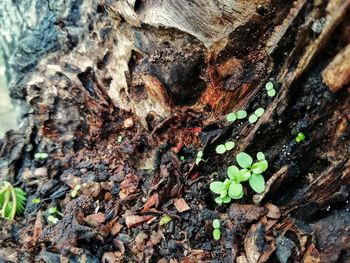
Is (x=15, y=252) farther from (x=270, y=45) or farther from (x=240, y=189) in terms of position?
(x=270, y=45)

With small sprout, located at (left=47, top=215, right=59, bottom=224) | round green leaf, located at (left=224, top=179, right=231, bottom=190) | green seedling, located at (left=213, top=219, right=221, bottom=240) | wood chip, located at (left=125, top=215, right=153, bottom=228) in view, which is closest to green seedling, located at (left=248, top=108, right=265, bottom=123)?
round green leaf, located at (left=224, top=179, right=231, bottom=190)

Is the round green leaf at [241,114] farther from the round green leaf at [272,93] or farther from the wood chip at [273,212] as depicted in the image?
Answer: the wood chip at [273,212]

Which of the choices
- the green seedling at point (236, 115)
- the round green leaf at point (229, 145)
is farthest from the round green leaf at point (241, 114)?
the round green leaf at point (229, 145)

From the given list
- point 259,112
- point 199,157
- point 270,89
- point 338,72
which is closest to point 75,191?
point 199,157

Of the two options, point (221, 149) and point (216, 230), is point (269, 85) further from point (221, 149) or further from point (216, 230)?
point (216, 230)

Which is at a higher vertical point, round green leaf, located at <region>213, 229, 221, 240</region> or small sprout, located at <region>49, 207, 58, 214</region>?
round green leaf, located at <region>213, 229, 221, 240</region>

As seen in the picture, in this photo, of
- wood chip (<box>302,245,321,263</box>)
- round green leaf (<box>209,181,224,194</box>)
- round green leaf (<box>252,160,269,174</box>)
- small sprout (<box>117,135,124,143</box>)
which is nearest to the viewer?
wood chip (<box>302,245,321,263</box>)

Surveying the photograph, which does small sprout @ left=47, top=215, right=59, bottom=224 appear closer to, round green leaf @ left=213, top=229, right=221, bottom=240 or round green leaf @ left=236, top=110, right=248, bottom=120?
round green leaf @ left=213, top=229, right=221, bottom=240
